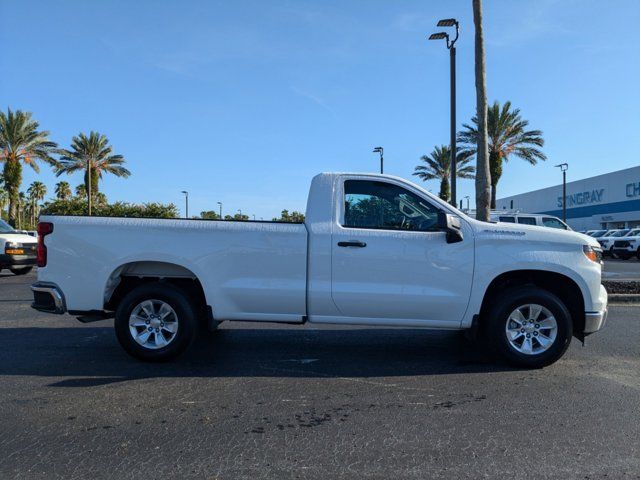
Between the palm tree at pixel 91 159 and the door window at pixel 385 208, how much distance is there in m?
39.5

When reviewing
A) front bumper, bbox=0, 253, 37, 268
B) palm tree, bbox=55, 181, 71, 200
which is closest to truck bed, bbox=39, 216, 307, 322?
front bumper, bbox=0, 253, 37, 268

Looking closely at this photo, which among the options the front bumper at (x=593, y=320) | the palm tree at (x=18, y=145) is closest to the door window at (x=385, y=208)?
the front bumper at (x=593, y=320)

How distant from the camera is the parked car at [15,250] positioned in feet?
46.0

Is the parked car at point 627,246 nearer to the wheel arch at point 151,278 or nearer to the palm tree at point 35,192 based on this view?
the wheel arch at point 151,278

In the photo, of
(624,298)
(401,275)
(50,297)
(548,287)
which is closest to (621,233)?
(624,298)

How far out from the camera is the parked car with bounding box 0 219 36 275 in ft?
46.0

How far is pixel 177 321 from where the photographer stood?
5.64 meters

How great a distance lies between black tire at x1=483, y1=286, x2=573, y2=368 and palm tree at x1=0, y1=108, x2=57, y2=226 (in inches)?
1527

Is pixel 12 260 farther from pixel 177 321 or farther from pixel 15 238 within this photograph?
pixel 177 321

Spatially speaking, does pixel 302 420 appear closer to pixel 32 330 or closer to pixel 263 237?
pixel 263 237

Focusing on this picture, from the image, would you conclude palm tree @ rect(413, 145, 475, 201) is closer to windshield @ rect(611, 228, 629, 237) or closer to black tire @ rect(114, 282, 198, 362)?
windshield @ rect(611, 228, 629, 237)

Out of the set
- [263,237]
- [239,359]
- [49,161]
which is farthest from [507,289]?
[49,161]

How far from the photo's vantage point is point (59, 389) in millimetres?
4848

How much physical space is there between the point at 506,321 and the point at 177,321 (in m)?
3.46
